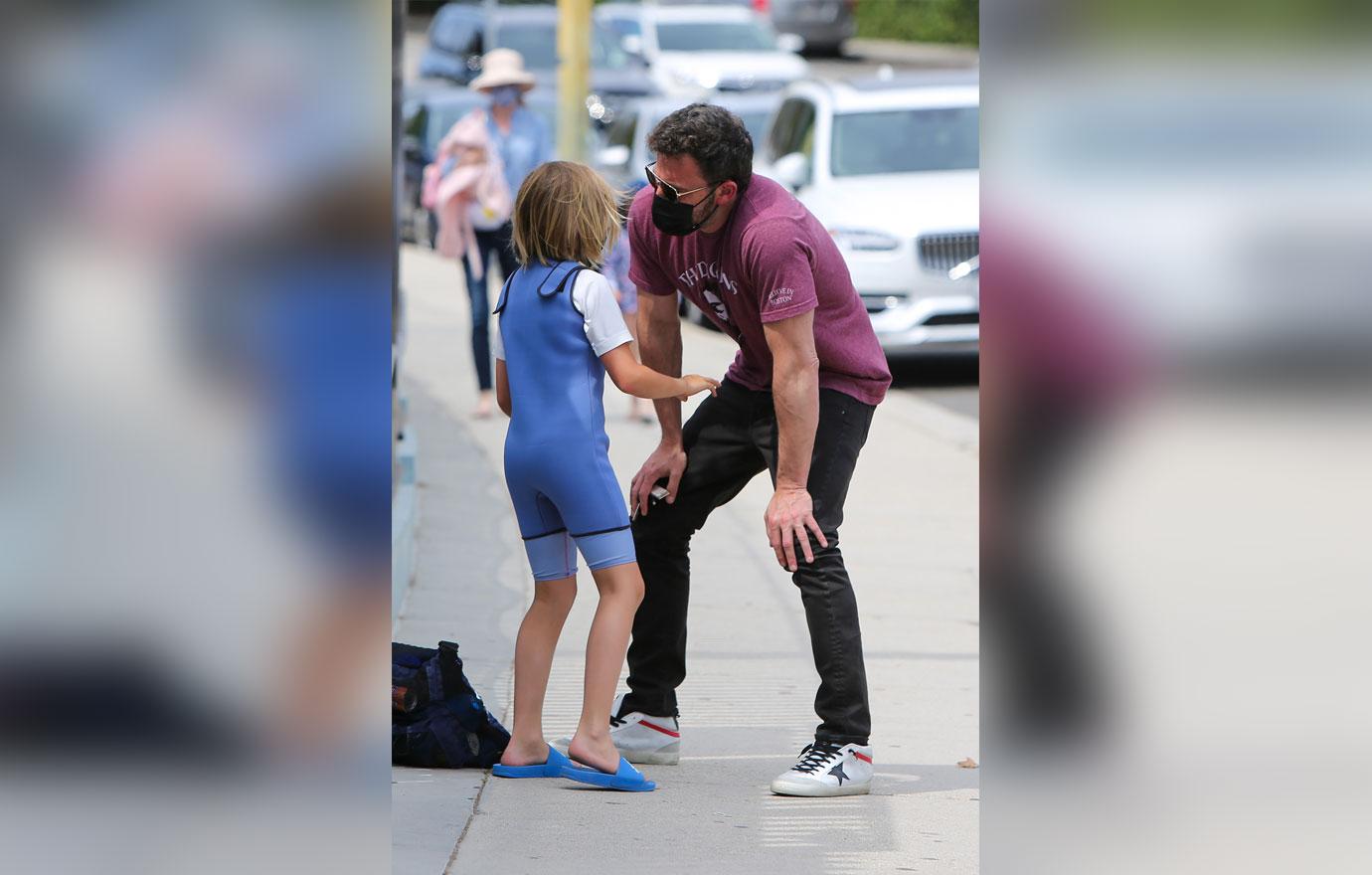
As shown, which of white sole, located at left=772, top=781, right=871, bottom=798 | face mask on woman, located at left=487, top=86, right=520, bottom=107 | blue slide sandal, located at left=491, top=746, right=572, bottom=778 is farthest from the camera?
face mask on woman, located at left=487, top=86, right=520, bottom=107

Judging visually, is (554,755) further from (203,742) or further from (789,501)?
(203,742)

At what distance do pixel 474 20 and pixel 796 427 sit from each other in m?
24.4

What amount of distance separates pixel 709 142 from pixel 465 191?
565cm

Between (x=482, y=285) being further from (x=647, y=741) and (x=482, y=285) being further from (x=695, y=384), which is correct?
(x=695, y=384)

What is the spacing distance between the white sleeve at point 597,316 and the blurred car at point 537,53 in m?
19.7

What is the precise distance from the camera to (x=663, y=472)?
17.1ft

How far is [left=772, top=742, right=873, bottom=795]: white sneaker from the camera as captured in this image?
4969 mm

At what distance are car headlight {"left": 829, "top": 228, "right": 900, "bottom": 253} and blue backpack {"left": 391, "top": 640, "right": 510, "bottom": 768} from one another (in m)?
7.62

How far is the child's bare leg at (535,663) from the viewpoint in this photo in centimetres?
498

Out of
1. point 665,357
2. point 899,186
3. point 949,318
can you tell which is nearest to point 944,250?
point 949,318

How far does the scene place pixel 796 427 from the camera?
478cm

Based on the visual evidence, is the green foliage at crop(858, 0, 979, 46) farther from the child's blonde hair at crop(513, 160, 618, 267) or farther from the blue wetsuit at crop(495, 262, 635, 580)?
the blue wetsuit at crop(495, 262, 635, 580)

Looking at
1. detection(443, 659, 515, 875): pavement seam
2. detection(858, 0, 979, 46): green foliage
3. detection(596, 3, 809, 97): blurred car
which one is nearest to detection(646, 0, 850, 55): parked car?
detection(858, 0, 979, 46): green foliage

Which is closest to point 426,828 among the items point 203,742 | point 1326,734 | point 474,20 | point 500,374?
point 500,374
